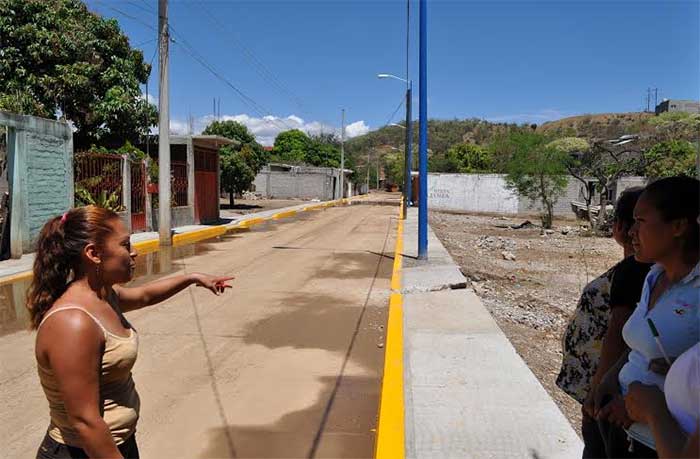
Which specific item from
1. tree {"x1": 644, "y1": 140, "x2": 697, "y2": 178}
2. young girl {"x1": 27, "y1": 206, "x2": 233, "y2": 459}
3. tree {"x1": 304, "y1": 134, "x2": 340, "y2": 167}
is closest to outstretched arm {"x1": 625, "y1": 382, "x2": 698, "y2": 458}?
young girl {"x1": 27, "y1": 206, "x2": 233, "y2": 459}

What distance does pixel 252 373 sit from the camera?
208 inches

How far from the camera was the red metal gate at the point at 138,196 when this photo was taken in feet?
57.7

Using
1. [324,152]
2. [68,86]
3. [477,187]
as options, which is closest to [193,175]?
[68,86]

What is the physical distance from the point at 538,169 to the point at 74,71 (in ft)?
63.0

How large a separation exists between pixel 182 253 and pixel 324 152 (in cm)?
6522

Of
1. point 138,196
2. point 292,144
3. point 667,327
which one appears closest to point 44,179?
point 138,196

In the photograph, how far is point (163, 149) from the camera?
16.0 m

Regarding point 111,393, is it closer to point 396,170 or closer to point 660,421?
point 660,421

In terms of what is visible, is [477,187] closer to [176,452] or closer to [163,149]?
[163,149]

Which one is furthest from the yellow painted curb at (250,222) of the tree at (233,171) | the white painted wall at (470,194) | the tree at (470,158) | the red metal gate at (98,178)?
the tree at (470,158)

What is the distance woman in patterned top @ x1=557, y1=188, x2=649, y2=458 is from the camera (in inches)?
91.0

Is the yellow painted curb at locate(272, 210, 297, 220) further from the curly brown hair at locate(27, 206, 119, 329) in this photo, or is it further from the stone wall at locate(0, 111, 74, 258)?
the curly brown hair at locate(27, 206, 119, 329)

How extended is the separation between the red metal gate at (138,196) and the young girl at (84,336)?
53.1 ft

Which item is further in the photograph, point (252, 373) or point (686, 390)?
point (252, 373)
